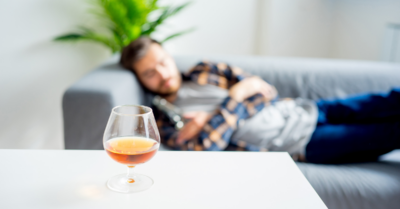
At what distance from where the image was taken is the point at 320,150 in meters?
1.39

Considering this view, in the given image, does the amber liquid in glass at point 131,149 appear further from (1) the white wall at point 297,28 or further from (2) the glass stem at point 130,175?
(1) the white wall at point 297,28

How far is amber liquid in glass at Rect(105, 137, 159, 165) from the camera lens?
0.56 metres

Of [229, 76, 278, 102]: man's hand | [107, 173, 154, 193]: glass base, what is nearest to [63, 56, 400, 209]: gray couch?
[229, 76, 278, 102]: man's hand

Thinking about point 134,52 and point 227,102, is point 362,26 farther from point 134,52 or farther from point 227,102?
point 134,52

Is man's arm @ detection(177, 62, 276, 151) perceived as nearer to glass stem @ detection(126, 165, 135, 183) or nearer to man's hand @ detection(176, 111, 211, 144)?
man's hand @ detection(176, 111, 211, 144)

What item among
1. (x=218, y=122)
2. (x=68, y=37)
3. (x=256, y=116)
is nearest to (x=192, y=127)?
(x=218, y=122)

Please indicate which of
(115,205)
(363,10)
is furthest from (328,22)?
(115,205)

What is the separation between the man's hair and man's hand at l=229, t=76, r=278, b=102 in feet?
1.52

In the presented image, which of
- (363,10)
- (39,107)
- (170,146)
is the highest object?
(363,10)

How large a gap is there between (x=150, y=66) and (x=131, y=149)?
110 centimetres

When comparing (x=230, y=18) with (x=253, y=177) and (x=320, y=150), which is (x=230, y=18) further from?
(x=253, y=177)

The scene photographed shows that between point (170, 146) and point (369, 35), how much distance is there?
1985mm

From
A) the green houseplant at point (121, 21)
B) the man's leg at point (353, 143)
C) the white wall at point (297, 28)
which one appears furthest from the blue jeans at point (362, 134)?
the white wall at point (297, 28)

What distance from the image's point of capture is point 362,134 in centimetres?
135
